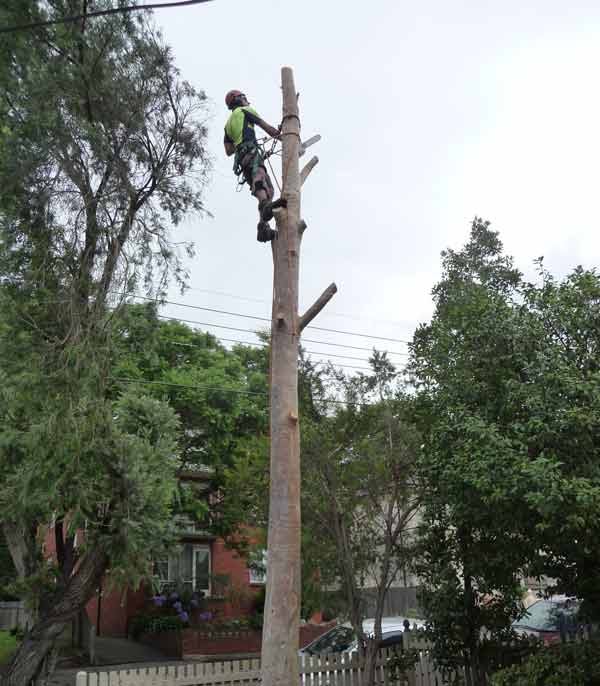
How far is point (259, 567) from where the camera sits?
20.9 m

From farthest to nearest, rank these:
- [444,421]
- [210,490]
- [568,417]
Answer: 1. [210,490]
2. [444,421]
3. [568,417]

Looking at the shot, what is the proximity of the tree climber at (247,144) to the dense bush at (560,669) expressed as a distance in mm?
6242

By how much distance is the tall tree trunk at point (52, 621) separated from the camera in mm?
13203

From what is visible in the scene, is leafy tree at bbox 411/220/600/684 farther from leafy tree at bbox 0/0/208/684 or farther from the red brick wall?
the red brick wall

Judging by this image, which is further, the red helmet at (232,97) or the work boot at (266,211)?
the red helmet at (232,97)

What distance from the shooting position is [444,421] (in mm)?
9859

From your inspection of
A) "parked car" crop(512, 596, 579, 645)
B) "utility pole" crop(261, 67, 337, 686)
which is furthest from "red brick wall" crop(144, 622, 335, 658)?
"utility pole" crop(261, 67, 337, 686)

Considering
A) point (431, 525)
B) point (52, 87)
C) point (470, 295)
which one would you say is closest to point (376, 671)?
point (431, 525)

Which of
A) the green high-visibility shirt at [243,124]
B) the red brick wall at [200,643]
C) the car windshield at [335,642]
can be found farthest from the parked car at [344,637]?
the green high-visibility shirt at [243,124]

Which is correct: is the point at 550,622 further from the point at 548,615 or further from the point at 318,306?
the point at 318,306

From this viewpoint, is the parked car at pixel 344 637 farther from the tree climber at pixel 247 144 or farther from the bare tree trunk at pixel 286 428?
the tree climber at pixel 247 144

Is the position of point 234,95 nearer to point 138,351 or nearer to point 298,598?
point 298,598

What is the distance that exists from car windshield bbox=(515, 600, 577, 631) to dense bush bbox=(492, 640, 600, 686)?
2.99 meters

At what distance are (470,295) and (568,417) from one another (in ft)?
11.2
